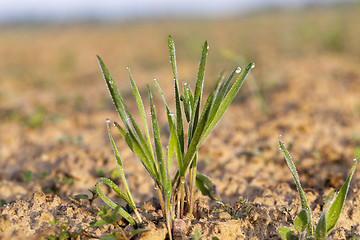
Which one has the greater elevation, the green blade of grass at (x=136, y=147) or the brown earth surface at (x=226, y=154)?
the green blade of grass at (x=136, y=147)

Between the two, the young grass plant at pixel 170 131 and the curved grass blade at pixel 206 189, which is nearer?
the young grass plant at pixel 170 131

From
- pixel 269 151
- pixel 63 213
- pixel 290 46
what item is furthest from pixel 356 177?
pixel 290 46

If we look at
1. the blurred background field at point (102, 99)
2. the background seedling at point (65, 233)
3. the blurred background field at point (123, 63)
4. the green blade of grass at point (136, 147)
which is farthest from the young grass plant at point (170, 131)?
the blurred background field at point (123, 63)

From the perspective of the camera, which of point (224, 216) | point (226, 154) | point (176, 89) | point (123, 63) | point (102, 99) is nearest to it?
point (176, 89)

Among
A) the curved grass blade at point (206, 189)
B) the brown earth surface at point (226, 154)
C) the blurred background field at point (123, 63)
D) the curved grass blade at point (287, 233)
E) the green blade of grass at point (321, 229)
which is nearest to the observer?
the green blade of grass at point (321, 229)

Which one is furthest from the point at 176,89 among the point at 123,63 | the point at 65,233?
the point at 123,63

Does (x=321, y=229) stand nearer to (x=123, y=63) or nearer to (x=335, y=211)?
(x=335, y=211)

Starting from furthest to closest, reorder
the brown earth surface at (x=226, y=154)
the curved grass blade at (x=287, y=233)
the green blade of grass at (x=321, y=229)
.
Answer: the brown earth surface at (x=226, y=154) → the curved grass blade at (x=287, y=233) → the green blade of grass at (x=321, y=229)

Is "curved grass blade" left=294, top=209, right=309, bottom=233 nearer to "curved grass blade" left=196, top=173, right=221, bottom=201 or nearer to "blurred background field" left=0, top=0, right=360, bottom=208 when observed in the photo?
"curved grass blade" left=196, top=173, right=221, bottom=201

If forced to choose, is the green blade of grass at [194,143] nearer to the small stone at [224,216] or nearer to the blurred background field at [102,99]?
the small stone at [224,216]

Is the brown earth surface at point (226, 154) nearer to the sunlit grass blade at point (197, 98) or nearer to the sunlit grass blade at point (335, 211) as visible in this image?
the sunlit grass blade at point (335, 211)

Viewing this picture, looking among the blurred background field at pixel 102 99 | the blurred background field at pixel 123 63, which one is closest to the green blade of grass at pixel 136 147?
the blurred background field at pixel 102 99

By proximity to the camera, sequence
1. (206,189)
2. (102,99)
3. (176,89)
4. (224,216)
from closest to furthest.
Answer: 1. (176,89)
2. (224,216)
3. (206,189)
4. (102,99)
